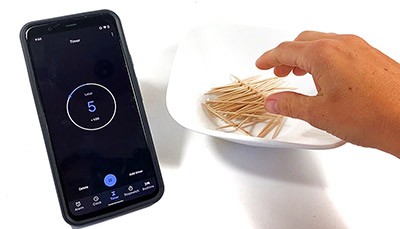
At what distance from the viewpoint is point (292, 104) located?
0.52 m

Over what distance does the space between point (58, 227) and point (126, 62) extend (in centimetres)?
19

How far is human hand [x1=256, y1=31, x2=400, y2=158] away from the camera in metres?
0.49

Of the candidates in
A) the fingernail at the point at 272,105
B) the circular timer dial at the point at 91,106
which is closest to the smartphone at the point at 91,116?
the circular timer dial at the point at 91,106

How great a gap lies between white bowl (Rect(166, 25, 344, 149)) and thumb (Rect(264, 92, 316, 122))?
42mm

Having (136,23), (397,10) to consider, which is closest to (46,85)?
(136,23)

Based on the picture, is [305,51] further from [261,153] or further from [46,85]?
[46,85]

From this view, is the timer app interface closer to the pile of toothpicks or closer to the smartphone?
the smartphone

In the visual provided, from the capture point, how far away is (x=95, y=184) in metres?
0.54

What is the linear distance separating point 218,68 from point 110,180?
7.9 inches

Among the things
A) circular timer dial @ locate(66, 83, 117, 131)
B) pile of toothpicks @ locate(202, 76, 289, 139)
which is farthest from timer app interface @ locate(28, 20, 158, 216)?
pile of toothpicks @ locate(202, 76, 289, 139)

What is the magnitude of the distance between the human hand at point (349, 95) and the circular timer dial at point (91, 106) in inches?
7.0

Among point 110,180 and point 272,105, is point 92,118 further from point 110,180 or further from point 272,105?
point 272,105

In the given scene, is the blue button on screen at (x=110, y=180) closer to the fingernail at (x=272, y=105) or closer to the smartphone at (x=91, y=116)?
the smartphone at (x=91, y=116)

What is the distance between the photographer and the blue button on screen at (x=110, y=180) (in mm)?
540
